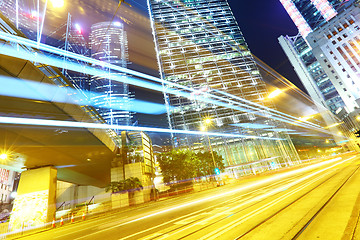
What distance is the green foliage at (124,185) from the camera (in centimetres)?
1977

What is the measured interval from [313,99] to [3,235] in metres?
145

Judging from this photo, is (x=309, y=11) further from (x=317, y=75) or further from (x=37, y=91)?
(x=37, y=91)

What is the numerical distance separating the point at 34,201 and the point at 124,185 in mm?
8403

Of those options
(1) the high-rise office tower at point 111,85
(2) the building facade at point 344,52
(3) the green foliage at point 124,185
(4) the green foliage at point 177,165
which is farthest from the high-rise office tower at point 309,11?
(3) the green foliage at point 124,185

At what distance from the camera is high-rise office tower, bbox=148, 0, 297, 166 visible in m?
47.3

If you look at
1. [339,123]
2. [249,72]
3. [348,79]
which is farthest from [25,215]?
[339,123]

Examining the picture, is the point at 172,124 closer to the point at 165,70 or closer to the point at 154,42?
the point at 165,70

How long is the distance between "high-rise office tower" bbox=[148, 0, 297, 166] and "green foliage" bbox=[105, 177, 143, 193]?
27878 millimetres

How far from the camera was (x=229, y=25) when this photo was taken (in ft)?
202

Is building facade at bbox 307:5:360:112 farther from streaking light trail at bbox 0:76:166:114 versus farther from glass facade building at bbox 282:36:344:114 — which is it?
streaking light trail at bbox 0:76:166:114

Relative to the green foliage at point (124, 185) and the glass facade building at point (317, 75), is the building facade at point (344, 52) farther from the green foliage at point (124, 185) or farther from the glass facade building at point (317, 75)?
the green foliage at point (124, 185)

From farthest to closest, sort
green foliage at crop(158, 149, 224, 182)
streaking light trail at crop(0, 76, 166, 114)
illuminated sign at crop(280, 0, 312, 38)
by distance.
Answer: illuminated sign at crop(280, 0, 312, 38), green foliage at crop(158, 149, 224, 182), streaking light trail at crop(0, 76, 166, 114)

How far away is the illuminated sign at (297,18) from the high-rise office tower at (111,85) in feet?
420

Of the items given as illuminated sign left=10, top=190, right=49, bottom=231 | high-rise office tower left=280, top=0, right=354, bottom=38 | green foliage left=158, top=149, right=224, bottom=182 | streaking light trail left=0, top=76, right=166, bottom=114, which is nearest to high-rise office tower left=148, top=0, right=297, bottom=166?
green foliage left=158, top=149, right=224, bottom=182
